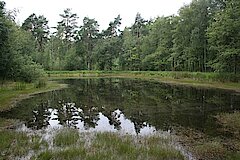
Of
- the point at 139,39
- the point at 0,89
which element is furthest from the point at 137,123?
the point at 139,39

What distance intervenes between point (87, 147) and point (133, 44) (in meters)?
79.8

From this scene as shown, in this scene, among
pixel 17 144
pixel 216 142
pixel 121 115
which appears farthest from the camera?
pixel 121 115

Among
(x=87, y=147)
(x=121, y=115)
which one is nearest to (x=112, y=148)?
(x=87, y=147)

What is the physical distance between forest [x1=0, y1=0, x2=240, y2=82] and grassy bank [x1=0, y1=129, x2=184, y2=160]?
10579mm

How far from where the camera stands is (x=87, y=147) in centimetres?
1148

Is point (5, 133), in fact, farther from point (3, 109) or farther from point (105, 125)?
point (3, 109)

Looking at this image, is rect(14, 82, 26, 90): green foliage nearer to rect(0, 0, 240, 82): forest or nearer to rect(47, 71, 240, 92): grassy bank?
rect(0, 0, 240, 82): forest

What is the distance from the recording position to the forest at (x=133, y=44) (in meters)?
34.9

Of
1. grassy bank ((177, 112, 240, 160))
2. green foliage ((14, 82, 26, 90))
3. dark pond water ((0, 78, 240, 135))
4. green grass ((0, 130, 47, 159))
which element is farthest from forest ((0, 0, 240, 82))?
grassy bank ((177, 112, 240, 160))

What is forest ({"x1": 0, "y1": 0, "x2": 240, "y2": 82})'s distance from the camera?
34856 millimetres

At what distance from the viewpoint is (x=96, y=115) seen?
21.6 m

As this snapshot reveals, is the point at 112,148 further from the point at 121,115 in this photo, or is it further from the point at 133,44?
the point at 133,44

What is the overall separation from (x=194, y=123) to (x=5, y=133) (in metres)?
11.0

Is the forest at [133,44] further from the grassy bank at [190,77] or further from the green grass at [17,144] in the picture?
the green grass at [17,144]
